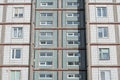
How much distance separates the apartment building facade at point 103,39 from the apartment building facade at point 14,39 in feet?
22.0

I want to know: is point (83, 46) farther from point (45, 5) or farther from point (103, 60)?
point (45, 5)

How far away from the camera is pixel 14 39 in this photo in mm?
33906

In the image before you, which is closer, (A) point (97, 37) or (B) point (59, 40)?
(A) point (97, 37)

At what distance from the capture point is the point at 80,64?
117ft

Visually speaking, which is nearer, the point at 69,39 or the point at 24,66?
the point at 24,66

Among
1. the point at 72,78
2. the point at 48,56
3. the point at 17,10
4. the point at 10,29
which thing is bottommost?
the point at 72,78

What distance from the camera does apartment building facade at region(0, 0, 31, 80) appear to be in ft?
108

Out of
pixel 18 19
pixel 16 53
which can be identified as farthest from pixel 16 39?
pixel 18 19

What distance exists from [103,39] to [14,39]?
9631 millimetres

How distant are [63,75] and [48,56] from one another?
114 inches

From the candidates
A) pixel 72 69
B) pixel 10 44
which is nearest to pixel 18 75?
pixel 10 44

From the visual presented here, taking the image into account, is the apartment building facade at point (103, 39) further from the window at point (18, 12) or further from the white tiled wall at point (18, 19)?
the window at point (18, 12)

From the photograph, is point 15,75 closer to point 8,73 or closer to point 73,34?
point 8,73

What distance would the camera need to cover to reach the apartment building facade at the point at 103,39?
32531mm
